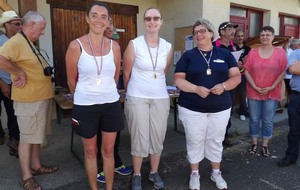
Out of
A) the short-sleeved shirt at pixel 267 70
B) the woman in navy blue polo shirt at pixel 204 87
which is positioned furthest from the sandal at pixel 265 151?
the woman in navy blue polo shirt at pixel 204 87

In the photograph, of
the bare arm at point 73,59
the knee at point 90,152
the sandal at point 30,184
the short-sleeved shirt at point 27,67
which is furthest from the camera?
the sandal at point 30,184

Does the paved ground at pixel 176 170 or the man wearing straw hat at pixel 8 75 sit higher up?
the man wearing straw hat at pixel 8 75

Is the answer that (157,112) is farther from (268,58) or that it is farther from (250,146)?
(250,146)

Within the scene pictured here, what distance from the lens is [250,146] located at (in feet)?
13.6

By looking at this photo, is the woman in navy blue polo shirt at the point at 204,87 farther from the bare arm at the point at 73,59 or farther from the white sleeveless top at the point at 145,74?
the bare arm at the point at 73,59

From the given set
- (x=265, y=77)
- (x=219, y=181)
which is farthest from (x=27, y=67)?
(x=265, y=77)

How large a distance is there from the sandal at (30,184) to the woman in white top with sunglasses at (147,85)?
41.2 inches

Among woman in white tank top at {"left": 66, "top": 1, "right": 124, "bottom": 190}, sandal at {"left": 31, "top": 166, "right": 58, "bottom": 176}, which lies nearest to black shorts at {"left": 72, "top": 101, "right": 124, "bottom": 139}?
woman in white tank top at {"left": 66, "top": 1, "right": 124, "bottom": 190}

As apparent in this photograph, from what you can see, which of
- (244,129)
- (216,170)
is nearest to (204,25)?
(216,170)

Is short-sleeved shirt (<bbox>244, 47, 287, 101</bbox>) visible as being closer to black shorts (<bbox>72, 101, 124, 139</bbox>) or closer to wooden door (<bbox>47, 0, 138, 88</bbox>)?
black shorts (<bbox>72, 101, 124, 139</bbox>)

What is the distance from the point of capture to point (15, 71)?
256 cm

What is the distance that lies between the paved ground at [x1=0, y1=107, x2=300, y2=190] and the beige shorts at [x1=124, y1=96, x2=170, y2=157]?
52 cm

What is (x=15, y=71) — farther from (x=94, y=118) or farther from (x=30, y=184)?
(x=30, y=184)

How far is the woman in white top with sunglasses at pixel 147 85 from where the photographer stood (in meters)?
2.58
